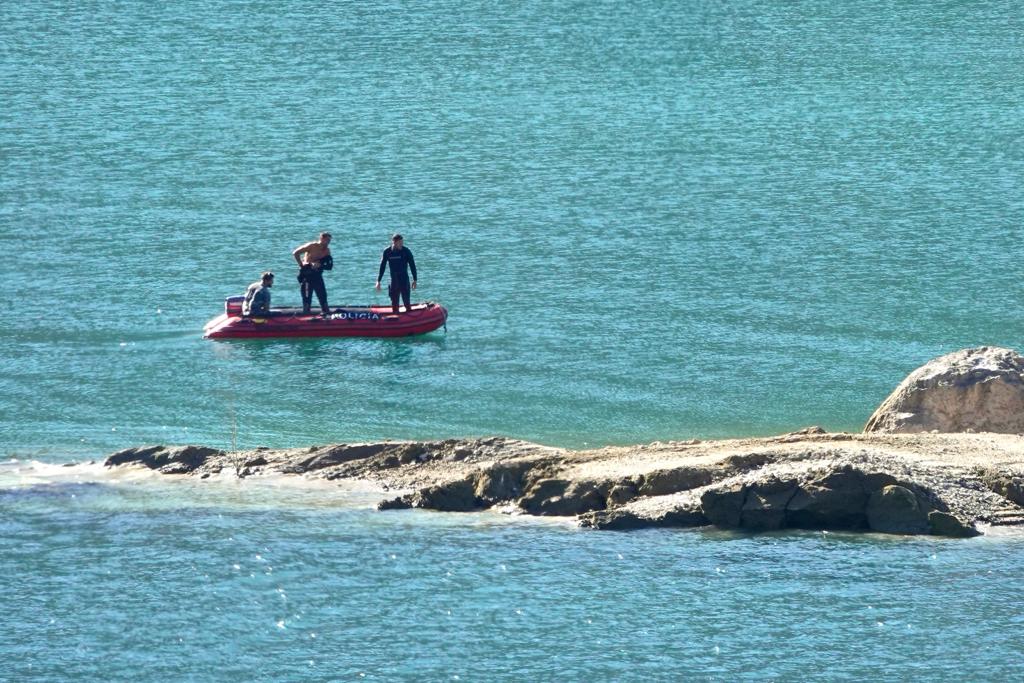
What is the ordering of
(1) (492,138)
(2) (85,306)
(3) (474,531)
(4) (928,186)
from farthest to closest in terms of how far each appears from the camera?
(1) (492,138)
(4) (928,186)
(2) (85,306)
(3) (474,531)

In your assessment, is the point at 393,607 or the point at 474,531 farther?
the point at 474,531

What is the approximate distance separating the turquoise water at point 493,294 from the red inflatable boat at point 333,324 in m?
0.31

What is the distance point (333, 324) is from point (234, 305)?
84.0 inches

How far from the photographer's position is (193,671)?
23.1 meters

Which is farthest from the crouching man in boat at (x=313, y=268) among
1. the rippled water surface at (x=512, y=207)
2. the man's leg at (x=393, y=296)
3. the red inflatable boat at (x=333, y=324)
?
the rippled water surface at (x=512, y=207)

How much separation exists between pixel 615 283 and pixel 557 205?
739cm

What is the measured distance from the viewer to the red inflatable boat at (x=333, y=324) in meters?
38.7

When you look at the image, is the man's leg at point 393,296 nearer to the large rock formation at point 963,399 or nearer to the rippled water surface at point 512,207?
the rippled water surface at point 512,207

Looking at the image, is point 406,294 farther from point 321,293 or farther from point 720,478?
point 720,478

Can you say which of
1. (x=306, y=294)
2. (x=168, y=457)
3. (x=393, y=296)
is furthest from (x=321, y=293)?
(x=168, y=457)

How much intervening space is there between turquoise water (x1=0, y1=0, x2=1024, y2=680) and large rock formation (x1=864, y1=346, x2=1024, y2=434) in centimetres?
300

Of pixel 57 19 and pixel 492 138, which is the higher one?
pixel 57 19

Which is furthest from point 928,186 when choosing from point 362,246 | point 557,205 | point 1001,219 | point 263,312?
point 263,312

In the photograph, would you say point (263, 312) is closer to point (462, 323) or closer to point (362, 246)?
point (462, 323)
